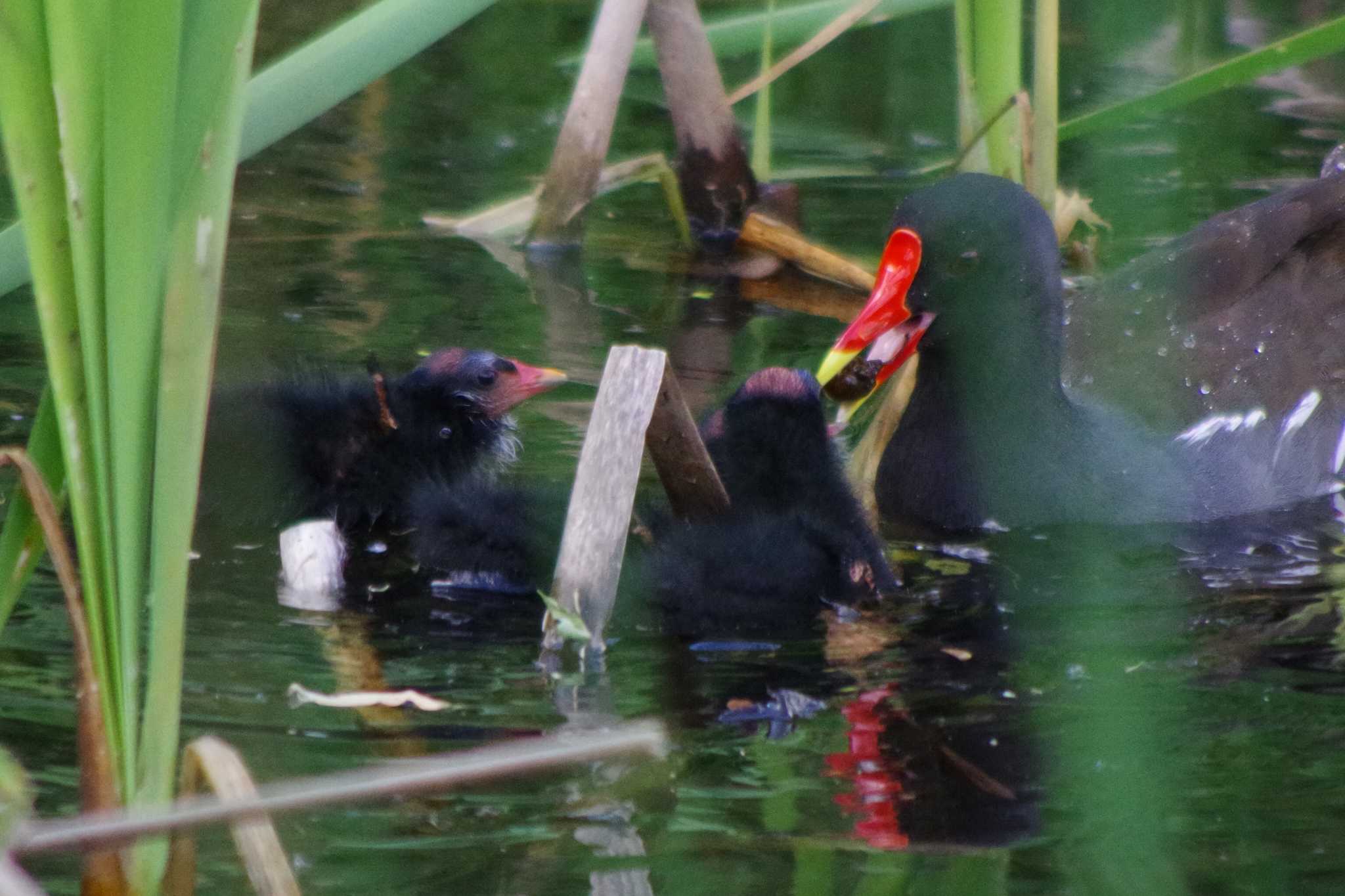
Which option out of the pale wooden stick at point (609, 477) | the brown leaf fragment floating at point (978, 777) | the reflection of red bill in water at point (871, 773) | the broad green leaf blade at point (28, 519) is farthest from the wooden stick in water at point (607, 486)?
the broad green leaf blade at point (28, 519)

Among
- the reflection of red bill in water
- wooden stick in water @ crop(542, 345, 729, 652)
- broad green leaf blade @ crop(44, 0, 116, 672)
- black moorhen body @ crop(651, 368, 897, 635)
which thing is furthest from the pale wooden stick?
broad green leaf blade @ crop(44, 0, 116, 672)

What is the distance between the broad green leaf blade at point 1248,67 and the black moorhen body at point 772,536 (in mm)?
704

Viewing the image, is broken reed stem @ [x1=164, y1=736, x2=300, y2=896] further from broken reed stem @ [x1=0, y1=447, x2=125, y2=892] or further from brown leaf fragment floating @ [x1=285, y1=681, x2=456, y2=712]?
brown leaf fragment floating @ [x1=285, y1=681, x2=456, y2=712]

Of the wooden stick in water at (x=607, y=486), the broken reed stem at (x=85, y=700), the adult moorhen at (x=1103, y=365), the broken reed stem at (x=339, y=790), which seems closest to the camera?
the broken reed stem at (x=339, y=790)

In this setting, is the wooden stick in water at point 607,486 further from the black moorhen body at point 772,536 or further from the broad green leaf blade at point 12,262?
the broad green leaf blade at point 12,262

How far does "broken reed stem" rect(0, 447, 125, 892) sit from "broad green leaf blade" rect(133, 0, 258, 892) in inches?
1.8

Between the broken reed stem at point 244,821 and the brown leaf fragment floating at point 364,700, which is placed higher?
the broken reed stem at point 244,821

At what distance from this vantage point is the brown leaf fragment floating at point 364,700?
268 centimetres

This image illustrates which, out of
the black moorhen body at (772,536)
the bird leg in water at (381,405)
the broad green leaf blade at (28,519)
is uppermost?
the broad green leaf blade at (28,519)

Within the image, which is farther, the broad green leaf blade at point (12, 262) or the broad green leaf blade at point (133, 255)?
the broad green leaf blade at point (12, 262)

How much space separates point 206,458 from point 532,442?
0.89m

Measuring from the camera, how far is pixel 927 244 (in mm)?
3711

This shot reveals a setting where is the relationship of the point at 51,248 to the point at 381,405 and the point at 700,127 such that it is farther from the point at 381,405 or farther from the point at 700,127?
the point at 700,127

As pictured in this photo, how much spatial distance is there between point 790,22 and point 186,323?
125 inches
